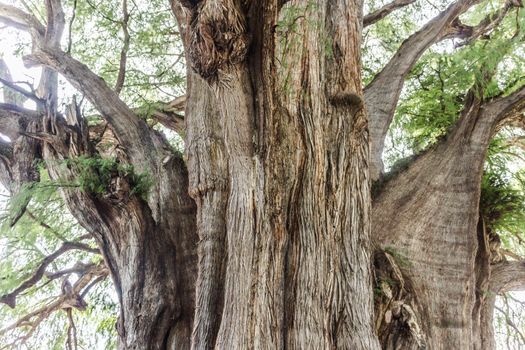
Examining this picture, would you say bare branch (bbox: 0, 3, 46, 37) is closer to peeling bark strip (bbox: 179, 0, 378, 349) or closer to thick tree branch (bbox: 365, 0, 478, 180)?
peeling bark strip (bbox: 179, 0, 378, 349)

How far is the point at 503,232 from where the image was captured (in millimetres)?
3918

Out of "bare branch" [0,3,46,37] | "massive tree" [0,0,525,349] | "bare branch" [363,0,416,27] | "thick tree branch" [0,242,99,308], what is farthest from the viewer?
"bare branch" [363,0,416,27]

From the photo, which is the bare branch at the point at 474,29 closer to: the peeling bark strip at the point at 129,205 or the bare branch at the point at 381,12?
the bare branch at the point at 381,12

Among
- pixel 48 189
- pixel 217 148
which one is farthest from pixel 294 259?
pixel 48 189

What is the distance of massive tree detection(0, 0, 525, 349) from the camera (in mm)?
2359

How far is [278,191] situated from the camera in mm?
2449

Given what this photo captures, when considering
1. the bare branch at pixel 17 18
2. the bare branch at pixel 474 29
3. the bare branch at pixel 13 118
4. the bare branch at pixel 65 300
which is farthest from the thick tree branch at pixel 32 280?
the bare branch at pixel 474 29

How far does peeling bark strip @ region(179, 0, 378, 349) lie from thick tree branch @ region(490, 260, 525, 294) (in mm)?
1621

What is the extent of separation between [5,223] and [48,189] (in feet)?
1.53

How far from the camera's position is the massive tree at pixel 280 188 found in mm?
2359

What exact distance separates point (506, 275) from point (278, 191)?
2230 millimetres

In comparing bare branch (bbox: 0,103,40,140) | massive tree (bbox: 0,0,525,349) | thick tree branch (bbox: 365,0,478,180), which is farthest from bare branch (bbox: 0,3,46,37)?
thick tree branch (bbox: 365,0,478,180)

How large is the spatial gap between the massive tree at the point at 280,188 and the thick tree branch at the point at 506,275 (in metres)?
0.01

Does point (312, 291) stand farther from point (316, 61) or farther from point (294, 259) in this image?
point (316, 61)
